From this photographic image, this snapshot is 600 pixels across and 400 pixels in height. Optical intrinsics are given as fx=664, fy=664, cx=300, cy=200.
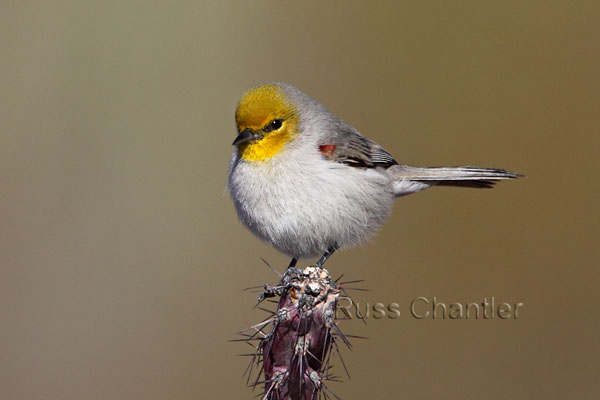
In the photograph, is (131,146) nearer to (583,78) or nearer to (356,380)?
(356,380)

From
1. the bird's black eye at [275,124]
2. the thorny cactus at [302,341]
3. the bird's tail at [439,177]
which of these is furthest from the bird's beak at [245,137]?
the thorny cactus at [302,341]

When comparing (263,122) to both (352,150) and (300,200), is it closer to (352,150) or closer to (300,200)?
(300,200)

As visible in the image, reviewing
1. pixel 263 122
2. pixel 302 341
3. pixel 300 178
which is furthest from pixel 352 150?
A: pixel 302 341

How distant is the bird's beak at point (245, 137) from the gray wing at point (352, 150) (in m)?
0.44

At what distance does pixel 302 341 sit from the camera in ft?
8.79

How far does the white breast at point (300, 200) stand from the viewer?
3.79m

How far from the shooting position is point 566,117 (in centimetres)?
621

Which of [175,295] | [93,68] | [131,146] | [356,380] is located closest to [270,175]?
[356,380]

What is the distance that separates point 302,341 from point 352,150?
5.83 feet

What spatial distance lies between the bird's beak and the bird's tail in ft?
3.60

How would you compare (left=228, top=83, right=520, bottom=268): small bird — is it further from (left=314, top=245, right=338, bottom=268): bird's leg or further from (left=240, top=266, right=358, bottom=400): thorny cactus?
(left=240, top=266, right=358, bottom=400): thorny cactus

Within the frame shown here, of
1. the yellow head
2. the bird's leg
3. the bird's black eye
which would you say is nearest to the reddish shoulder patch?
the yellow head

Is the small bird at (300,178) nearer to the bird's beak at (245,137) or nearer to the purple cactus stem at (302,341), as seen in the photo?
the bird's beak at (245,137)

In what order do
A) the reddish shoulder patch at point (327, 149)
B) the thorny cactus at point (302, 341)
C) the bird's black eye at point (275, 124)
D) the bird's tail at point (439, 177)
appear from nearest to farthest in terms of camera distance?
the thorny cactus at point (302, 341) → the bird's black eye at point (275, 124) → the reddish shoulder patch at point (327, 149) → the bird's tail at point (439, 177)
